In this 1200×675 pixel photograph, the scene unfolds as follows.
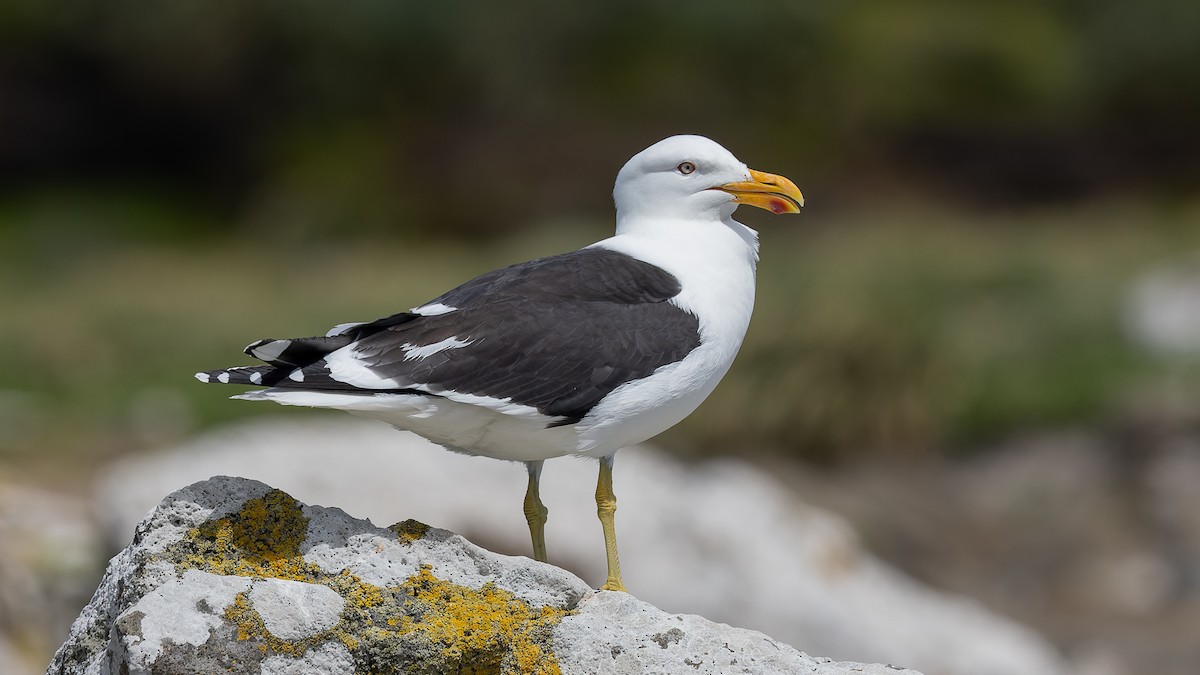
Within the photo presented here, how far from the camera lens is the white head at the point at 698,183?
517 centimetres

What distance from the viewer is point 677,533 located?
8383mm

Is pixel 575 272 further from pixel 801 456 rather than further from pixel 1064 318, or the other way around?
pixel 1064 318

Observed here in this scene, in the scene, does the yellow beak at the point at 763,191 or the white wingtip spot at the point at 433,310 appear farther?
the yellow beak at the point at 763,191

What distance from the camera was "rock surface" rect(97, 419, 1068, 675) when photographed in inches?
311

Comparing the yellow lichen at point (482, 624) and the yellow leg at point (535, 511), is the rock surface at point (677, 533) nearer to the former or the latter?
the yellow leg at point (535, 511)

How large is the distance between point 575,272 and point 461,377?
0.68 metres

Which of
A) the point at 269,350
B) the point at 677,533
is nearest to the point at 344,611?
the point at 269,350

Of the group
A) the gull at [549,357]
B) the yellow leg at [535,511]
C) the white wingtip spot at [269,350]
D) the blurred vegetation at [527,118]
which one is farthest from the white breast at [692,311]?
the blurred vegetation at [527,118]

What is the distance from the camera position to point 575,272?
475cm

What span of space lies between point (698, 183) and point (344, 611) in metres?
2.14

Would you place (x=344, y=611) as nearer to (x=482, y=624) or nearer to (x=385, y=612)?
(x=385, y=612)

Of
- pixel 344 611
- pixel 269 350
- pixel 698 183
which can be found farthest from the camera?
pixel 698 183

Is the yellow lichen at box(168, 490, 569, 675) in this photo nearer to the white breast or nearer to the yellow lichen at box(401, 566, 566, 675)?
the yellow lichen at box(401, 566, 566, 675)

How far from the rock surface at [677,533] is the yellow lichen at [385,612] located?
379 cm
